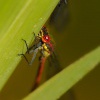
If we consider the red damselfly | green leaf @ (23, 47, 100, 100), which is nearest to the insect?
the red damselfly

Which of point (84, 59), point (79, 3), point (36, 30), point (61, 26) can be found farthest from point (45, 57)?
point (36, 30)

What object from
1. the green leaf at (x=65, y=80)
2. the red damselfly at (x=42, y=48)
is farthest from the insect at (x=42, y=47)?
→ the green leaf at (x=65, y=80)

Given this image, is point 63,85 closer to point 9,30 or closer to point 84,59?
point 84,59

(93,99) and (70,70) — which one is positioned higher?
(70,70)

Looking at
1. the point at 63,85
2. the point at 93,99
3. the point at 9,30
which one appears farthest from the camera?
the point at 93,99

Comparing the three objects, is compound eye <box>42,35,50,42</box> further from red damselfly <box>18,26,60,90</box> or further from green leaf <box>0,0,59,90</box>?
green leaf <box>0,0,59,90</box>

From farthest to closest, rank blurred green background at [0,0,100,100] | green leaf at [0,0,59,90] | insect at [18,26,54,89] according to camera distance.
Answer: blurred green background at [0,0,100,100]
insect at [18,26,54,89]
green leaf at [0,0,59,90]
